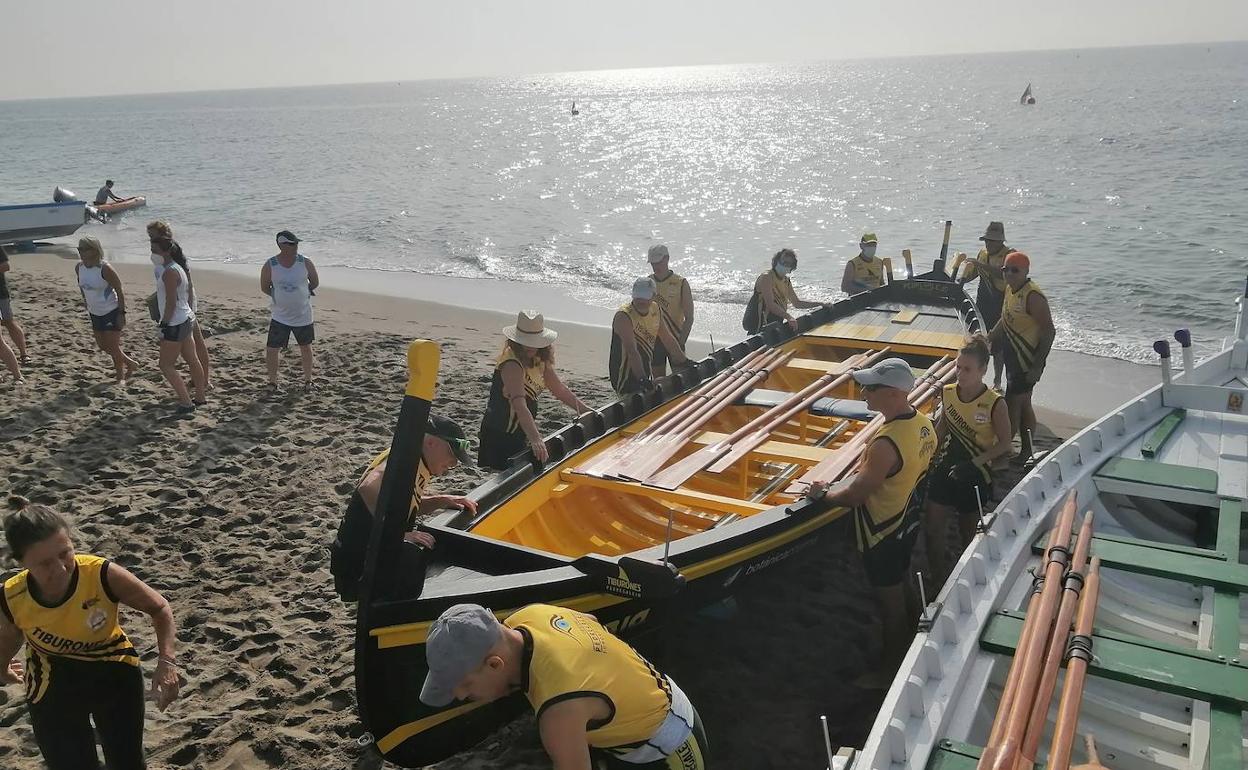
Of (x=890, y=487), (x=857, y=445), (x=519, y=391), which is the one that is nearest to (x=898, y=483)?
(x=890, y=487)

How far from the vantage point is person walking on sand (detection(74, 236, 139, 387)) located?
8820mm

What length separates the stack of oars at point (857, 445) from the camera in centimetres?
587

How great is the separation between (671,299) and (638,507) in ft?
10.2

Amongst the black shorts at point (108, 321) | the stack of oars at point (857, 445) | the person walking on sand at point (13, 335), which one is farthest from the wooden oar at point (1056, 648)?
the person walking on sand at point (13, 335)

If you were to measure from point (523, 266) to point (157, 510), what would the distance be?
1579 cm

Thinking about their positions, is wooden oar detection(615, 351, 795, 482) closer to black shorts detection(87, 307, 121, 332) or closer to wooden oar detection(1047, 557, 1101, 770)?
wooden oar detection(1047, 557, 1101, 770)

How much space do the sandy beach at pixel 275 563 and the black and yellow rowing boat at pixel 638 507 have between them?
2.02 ft

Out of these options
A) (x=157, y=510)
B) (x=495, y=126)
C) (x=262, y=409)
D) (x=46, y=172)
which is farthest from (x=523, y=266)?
(x=495, y=126)

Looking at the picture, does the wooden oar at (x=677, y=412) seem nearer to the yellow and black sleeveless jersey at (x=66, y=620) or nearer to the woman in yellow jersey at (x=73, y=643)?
the woman in yellow jersey at (x=73, y=643)

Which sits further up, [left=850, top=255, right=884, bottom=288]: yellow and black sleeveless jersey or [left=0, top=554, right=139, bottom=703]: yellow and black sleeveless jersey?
[left=850, top=255, right=884, bottom=288]: yellow and black sleeveless jersey

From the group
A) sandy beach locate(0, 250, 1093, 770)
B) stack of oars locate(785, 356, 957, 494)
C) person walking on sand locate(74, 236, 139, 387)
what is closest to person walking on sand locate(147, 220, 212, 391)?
sandy beach locate(0, 250, 1093, 770)

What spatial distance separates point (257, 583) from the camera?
6168mm

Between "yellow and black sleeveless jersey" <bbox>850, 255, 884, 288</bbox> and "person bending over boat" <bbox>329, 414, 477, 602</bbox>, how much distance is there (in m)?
8.35

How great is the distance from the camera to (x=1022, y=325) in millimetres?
7531
